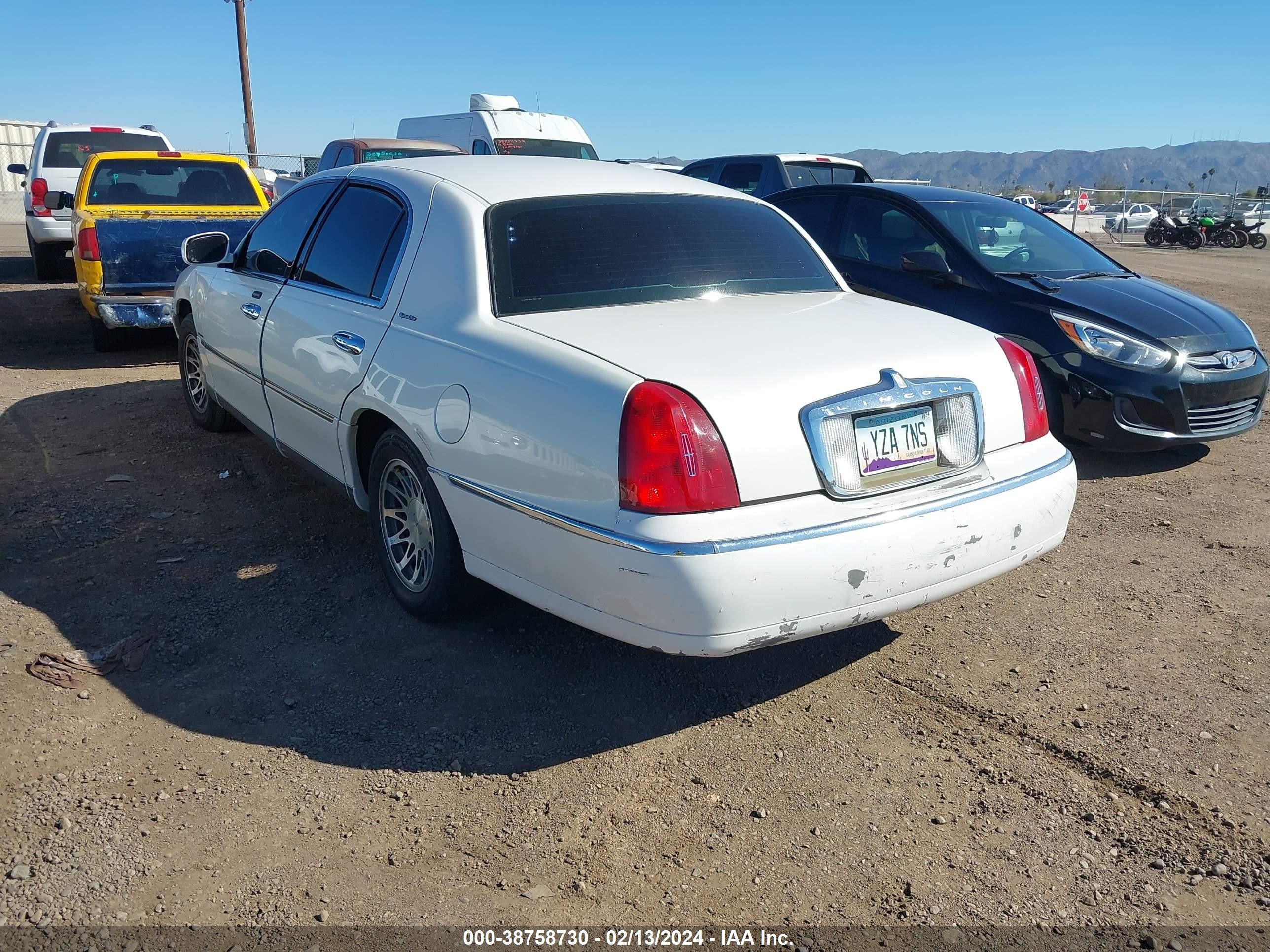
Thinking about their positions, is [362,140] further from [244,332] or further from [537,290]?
[537,290]

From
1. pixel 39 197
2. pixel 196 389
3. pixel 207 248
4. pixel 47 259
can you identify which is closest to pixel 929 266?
pixel 207 248

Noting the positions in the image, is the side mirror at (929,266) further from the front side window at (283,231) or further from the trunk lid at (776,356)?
the front side window at (283,231)

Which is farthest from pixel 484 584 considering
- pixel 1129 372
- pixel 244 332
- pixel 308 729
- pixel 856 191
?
pixel 856 191

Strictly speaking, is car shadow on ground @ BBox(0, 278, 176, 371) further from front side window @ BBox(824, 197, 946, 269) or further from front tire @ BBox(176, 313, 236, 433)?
front side window @ BBox(824, 197, 946, 269)

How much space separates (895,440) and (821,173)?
35.6 feet

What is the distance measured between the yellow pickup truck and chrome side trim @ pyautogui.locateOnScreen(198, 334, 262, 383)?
2166mm

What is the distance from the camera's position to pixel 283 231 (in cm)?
486

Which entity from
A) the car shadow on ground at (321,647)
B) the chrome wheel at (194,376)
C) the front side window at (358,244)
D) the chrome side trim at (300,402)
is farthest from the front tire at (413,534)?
the chrome wheel at (194,376)

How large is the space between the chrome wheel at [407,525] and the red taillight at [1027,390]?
6.87 ft

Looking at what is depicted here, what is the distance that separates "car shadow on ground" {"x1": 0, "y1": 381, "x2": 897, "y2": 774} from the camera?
319 cm

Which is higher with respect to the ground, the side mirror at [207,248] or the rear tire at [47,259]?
the side mirror at [207,248]

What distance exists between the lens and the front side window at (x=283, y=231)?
463cm

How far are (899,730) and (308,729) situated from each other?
1862mm

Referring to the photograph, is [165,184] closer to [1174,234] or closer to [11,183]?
[11,183]
